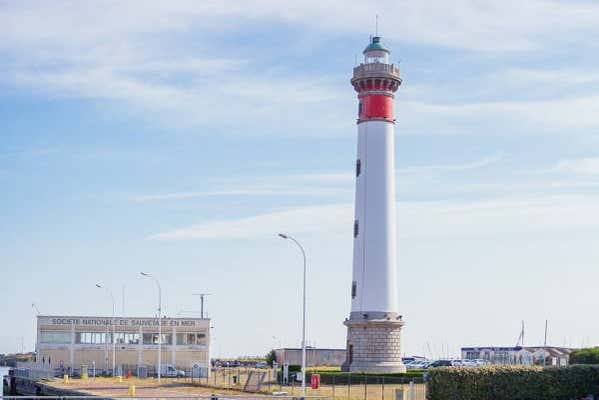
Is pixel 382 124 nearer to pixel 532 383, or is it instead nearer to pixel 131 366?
pixel 532 383

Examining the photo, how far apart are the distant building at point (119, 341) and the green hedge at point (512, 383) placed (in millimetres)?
53205

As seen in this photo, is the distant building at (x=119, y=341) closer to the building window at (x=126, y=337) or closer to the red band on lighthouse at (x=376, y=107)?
the building window at (x=126, y=337)

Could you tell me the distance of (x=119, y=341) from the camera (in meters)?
98.0

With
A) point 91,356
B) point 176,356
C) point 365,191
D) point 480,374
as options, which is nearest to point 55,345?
point 91,356

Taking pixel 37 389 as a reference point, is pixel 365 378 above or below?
above

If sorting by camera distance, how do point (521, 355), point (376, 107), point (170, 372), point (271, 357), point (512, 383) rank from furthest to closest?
point (271, 357) < point (521, 355) < point (170, 372) < point (376, 107) < point (512, 383)

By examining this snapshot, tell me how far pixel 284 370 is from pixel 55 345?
36323 mm

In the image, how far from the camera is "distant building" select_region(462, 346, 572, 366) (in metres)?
90.8

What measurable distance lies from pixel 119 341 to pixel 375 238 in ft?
127

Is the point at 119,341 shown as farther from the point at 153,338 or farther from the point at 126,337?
the point at 153,338

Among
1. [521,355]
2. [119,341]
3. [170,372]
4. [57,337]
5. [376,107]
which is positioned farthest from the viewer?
[119,341]

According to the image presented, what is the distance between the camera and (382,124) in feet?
237

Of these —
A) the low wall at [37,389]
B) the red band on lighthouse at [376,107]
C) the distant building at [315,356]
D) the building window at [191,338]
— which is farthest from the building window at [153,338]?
the red band on lighthouse at [376,107]

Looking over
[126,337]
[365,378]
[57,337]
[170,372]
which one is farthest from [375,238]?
[57,337]
